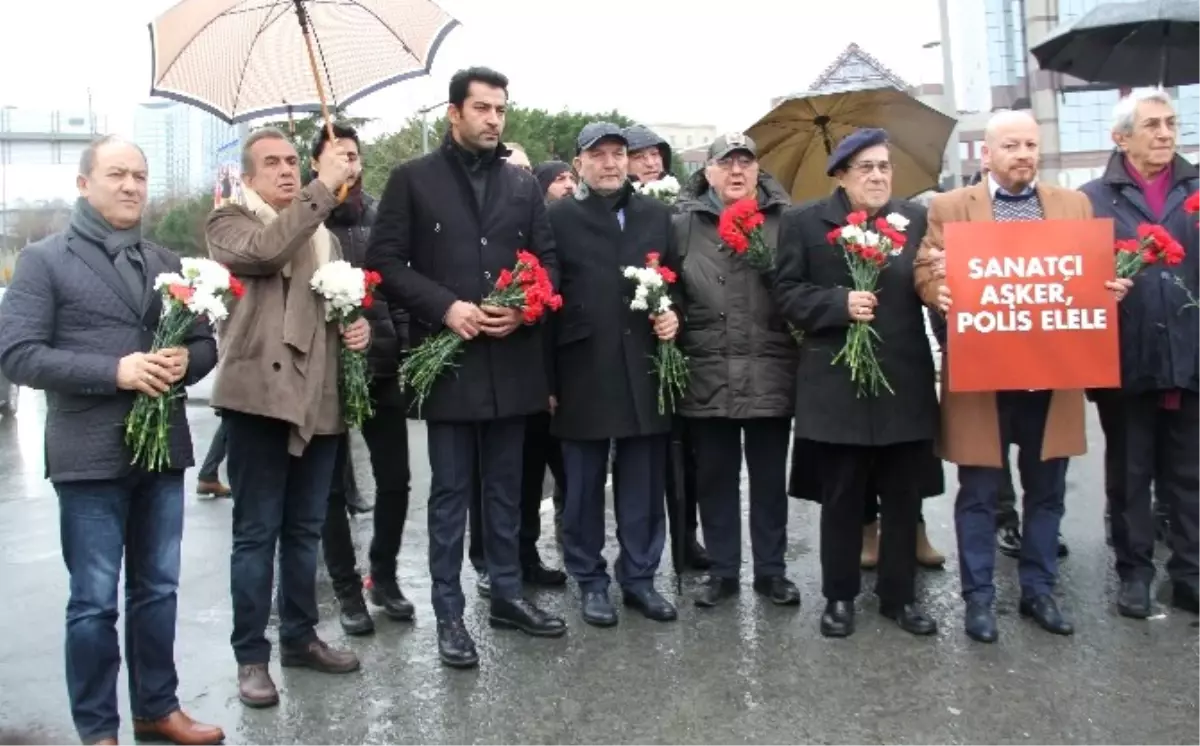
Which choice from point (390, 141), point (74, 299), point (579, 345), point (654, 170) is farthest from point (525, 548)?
point (390, 141)

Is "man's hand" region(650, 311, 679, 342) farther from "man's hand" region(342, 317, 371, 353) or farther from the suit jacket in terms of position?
the suit jacket

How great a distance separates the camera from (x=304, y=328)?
475 cm

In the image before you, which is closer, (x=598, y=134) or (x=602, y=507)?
(x=598, y=134)

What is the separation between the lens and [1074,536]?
6.94m

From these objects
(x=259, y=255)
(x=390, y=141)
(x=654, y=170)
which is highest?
(x=390, y=141)

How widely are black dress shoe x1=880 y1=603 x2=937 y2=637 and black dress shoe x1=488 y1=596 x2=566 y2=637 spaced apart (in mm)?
1565

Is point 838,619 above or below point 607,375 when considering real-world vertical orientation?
below

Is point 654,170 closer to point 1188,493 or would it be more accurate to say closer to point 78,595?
point 1188,493

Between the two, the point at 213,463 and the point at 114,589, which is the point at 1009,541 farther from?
the point at 213,463

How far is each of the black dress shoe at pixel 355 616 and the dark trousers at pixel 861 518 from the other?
7.28 ft

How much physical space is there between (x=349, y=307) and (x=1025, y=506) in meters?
3.31

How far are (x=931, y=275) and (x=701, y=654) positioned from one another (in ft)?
6.58

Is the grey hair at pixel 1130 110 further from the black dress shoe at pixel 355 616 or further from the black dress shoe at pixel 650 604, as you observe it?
the black dress shoe at pixel 355 616

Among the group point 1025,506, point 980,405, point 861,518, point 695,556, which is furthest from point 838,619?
point 695,556
